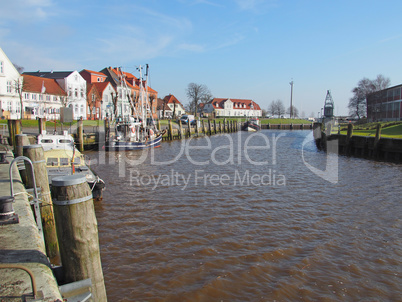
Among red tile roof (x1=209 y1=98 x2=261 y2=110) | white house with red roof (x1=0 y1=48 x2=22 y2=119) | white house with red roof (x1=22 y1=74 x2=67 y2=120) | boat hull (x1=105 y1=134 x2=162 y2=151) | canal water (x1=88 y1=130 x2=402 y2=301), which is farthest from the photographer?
red tile roof (x1=209 y1=98 x2=261 y2=110)

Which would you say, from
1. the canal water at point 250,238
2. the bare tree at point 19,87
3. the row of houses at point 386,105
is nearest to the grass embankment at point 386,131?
the canal water at point 250,238

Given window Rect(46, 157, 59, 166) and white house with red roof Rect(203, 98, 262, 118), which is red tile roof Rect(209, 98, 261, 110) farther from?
window Rect(46, 157, 59, 166)

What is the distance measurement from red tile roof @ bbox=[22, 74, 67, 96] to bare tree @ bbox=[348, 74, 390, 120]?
6920cm

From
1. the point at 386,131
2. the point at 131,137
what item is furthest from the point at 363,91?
the point at 131,137

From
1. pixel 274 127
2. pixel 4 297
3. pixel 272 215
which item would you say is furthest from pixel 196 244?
pixel 274 127

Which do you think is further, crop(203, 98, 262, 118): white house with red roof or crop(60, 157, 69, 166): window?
crop(203, 98, 262, 118): white house with red roof

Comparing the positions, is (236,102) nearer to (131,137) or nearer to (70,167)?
(131,137)

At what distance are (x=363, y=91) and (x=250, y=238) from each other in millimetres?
82960

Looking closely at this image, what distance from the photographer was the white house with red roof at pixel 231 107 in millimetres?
131288

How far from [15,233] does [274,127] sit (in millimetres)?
91960

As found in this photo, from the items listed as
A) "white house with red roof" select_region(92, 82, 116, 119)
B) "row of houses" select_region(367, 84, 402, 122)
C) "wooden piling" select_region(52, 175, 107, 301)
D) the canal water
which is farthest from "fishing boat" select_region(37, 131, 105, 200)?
"row of houses" select_region(367, 84, 402, 122)

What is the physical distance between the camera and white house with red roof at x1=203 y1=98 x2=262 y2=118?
13129 centimetres

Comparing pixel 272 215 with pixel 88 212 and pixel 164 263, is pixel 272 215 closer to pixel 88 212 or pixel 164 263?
pixel 164 263

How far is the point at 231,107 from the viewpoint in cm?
13450
